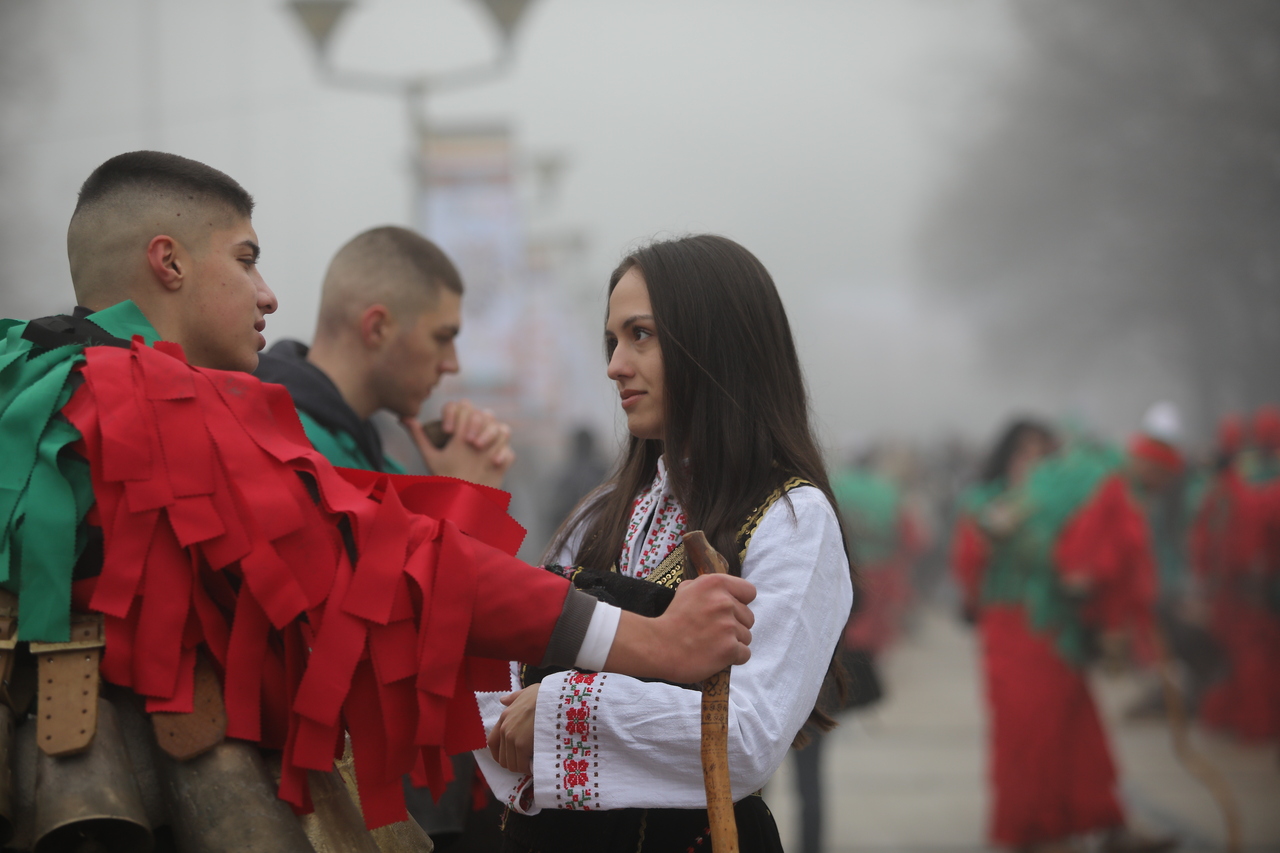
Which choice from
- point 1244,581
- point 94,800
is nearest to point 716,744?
point 94,800

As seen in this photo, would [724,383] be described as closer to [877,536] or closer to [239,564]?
[239,564]

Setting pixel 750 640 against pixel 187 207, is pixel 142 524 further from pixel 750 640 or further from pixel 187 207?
pixel 750 640

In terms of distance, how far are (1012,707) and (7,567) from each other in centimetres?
513

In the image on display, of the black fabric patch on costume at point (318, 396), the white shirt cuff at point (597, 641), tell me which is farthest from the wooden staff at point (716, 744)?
the black fabric patch on costume at point (318, 396)

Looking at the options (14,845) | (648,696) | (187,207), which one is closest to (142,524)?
(14,845)

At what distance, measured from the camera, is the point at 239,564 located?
5.03 ft

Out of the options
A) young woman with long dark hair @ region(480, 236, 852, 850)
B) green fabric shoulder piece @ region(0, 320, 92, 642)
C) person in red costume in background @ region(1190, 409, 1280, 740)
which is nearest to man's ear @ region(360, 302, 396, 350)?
young woman with long dark hair @ region(480, 236, 852, 850)

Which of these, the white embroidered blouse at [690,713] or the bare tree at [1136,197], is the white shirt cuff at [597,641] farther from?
the bare tree at [1136,197]

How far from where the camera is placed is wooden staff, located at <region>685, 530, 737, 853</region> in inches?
65.9

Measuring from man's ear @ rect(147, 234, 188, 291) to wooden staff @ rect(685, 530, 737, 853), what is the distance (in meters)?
0.93

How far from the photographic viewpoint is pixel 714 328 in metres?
2.07

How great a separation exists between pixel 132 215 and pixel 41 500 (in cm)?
55

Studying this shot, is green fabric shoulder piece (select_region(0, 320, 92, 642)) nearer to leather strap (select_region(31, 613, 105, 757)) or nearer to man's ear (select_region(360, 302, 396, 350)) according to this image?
leather strap (select_region(31, 613, 105, 757))

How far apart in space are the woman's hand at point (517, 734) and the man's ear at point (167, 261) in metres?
0.90
